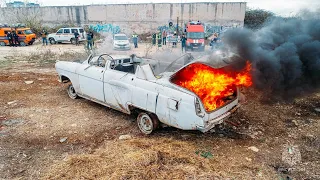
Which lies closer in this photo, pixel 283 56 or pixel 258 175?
pixel 258 175

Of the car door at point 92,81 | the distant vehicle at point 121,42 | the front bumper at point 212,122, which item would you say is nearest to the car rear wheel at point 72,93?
the car door at point 92,81

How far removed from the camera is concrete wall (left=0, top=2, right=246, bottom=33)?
2585 cm

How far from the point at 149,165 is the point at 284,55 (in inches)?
167

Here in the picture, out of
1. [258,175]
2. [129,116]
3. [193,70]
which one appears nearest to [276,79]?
[193,70]

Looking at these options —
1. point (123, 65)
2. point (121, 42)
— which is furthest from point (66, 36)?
point (123, 65)

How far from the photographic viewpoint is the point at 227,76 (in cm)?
529

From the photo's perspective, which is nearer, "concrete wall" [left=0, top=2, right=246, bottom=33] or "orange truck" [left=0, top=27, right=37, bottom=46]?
"orange truck" [left=0, top=27, right=37, bottom=46]

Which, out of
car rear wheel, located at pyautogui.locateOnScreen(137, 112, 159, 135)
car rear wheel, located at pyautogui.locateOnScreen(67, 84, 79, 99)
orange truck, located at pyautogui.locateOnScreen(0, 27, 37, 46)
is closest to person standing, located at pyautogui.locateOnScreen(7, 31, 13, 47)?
orange truck, located at pyautogui.locateOnScreen(0, 27, 37, 46)

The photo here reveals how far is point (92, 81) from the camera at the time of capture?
6.14 metres

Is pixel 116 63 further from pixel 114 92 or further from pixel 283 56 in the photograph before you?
pixel 283 56

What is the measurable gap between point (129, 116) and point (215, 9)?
2305cm

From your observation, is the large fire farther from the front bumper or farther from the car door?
the car door

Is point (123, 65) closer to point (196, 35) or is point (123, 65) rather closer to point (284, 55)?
point (284, 55)

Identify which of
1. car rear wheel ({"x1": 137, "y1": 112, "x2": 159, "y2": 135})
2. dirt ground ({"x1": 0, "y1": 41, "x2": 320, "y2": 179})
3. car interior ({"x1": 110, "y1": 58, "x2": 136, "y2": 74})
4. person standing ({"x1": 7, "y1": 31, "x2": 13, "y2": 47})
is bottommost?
dirt ground ({"x1": 0, "y1": 41, "x2": 320, "y2": 179})
